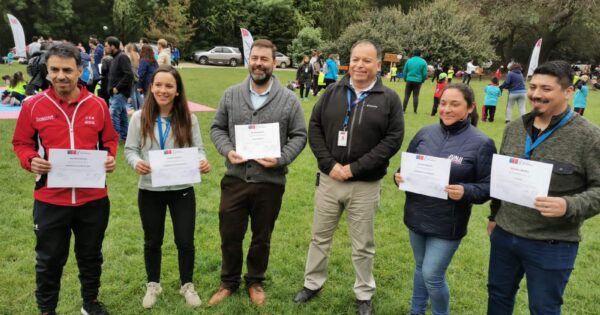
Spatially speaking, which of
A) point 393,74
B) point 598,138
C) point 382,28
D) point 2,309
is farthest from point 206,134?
point 382,28

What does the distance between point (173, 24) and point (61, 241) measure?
3483 cm

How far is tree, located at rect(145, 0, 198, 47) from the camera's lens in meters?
34.7

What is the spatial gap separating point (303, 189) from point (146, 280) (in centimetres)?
318

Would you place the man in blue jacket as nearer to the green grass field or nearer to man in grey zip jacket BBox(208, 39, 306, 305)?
the green grass field

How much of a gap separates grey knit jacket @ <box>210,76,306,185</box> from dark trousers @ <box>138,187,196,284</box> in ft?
1.47

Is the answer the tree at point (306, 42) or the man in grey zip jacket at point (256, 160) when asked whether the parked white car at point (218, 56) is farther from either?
the man in grey zip jacket at point (256, 160)

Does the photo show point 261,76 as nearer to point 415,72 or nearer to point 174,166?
point 174,166

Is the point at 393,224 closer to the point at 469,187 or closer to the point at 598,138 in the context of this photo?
the point at 469,187

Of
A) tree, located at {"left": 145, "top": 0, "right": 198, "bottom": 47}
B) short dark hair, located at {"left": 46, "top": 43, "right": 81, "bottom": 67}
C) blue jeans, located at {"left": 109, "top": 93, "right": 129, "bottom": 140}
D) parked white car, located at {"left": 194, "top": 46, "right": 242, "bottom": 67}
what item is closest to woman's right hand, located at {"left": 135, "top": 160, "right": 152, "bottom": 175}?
short dark hair, located at {"left": 46, "top": 43, "right": 81, "bottom": 67}

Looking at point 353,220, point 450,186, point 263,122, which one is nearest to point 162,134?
point 263,122

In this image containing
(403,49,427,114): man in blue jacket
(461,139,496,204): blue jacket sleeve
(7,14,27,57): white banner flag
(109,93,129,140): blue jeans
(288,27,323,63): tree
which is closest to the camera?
(461,139,496,204): blue jacket sleeve

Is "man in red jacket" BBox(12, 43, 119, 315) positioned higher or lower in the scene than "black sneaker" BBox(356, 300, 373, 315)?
higher

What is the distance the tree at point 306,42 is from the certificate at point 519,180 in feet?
107

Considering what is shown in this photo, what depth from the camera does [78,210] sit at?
3.04 meters
